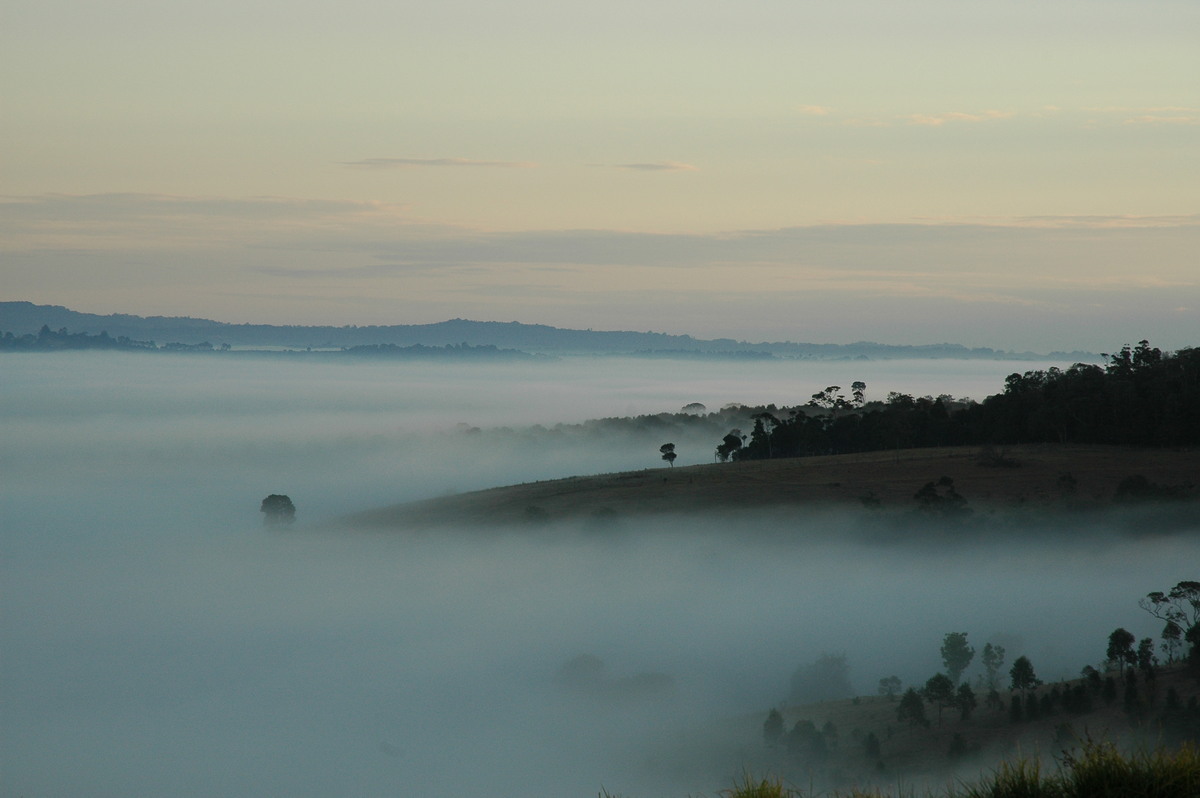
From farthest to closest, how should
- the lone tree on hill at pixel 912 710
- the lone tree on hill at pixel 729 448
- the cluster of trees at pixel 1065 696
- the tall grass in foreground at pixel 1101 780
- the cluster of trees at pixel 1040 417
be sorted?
the lone tree on hill at pixel 729 448, the cluster of trees at pixel 1040 417, the lone tree on hill at pixel 912 710, the cluster of trees at pixel 1065 696, the tall grass in foreground at pixel 1101 780

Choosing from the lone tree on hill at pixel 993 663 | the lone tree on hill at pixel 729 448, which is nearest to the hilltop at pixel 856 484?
the lone tree on hill at pixel 729 448

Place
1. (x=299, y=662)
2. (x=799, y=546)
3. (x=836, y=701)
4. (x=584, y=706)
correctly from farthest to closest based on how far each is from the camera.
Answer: (x=299, y=662), (x=799, y=546), (x=584, y=706), (x=836, y=701)

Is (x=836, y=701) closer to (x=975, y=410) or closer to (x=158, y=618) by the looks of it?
(x=975, y=410)

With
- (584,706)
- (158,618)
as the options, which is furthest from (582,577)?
(158,618)

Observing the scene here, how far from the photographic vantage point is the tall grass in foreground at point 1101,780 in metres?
14.3

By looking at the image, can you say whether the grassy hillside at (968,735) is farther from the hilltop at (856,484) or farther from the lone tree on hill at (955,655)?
the hilltop at (856,484)

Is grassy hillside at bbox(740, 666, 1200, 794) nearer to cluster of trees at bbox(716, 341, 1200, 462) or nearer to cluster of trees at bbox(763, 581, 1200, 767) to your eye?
cluster of trees at bbox(763, 581, 1200, 767)

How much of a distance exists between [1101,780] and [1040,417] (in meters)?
140

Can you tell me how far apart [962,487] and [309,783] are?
74.2 m

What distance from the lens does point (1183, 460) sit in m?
129

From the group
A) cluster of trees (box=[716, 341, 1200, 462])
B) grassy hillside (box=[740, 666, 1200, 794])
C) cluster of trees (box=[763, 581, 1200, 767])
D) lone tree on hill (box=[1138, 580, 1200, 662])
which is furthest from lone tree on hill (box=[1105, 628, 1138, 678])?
cluster of trees (box=[716, 341, 1200, 462])

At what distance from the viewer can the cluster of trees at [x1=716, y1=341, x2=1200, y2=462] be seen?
137750 millimetres

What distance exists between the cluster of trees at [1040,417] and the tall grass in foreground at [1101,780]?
13286cm

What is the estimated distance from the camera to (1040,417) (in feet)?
479
